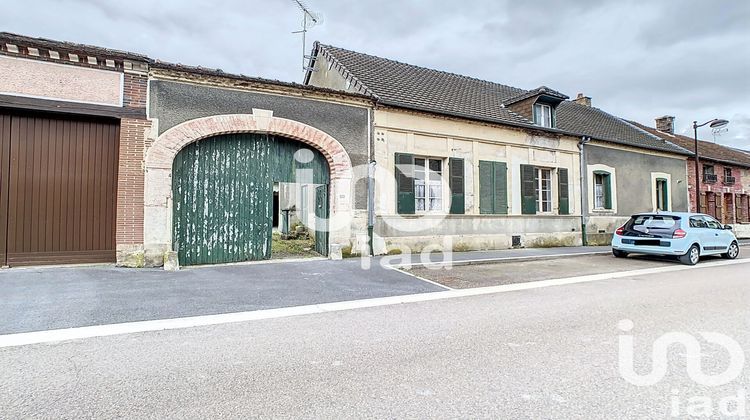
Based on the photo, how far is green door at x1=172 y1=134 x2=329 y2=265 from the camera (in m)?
8.41

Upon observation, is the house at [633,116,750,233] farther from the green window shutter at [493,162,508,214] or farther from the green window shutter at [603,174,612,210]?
the green window shutter at [493,162,508,214]

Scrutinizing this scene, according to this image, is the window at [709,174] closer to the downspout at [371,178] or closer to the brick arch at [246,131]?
the downspout at [371,178]

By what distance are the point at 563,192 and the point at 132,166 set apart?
13.1 metres

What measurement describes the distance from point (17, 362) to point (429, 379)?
137 inches

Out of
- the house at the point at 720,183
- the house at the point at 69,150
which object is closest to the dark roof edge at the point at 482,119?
the house at the point at 69,150

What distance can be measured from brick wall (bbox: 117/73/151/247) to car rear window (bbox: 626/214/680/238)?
41.1ft

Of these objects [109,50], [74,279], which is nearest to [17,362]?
[74,279]

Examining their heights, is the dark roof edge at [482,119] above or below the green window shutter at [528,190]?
above

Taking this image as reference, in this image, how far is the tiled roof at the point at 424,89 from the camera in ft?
37.0

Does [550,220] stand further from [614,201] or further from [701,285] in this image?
[701,285]

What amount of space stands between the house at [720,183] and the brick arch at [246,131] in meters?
17.3

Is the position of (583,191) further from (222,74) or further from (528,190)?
(222,74)

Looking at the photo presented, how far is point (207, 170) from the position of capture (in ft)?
28.4

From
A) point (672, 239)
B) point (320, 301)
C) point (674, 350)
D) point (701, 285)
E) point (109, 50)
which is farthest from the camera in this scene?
point (672, 239)
